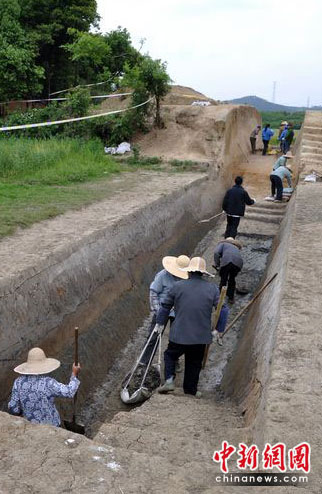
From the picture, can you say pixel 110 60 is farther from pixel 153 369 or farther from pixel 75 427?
pixel 75 427

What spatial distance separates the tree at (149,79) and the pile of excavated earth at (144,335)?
3791 millimetres

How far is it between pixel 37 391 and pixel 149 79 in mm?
13929

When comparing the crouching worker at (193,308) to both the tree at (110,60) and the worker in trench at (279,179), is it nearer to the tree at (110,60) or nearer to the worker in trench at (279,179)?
the worker in trench at (279,179)

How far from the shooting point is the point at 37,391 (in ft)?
14.9

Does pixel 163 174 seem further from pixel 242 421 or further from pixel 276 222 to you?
pixel 242 421

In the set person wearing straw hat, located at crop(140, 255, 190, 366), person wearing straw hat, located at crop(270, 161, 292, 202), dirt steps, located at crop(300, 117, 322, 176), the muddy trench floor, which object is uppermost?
dirt steps, located at crop(300, 117, 322, 176)

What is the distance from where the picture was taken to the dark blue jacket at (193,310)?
17.6 ft

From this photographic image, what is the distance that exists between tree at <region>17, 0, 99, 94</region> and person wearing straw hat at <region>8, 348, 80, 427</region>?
1769cm

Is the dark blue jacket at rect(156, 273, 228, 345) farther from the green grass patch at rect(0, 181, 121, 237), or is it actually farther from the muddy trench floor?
the green grass patch at rect(0, 181, 121, 237)

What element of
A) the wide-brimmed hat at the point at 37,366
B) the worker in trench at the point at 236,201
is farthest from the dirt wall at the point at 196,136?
the wide-brimmed hat at the point at 37,366

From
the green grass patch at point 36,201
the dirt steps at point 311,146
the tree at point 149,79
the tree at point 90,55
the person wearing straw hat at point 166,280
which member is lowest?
the person wearing straw hat at point 166,280

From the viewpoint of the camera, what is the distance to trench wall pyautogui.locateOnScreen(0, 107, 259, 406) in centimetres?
634

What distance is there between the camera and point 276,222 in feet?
44.8

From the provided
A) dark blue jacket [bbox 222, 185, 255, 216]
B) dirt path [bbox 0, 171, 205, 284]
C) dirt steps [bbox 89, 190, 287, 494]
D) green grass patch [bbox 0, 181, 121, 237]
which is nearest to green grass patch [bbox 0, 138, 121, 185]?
green grass patch [bbox 0, 181, 121, 237]
